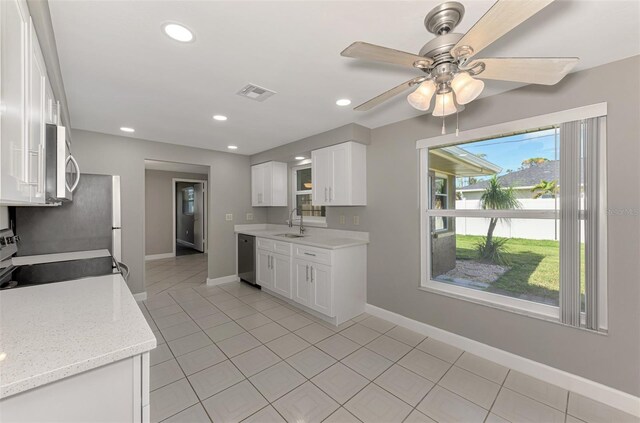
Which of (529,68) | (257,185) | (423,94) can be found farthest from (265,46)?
(257,185)

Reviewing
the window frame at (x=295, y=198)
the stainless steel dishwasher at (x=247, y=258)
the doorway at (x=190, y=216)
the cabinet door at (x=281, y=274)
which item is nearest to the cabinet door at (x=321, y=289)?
the cabinet door at (x=281, y=274)

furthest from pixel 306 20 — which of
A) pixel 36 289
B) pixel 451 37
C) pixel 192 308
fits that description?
pixel 192 308

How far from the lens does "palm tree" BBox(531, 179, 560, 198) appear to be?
203cm

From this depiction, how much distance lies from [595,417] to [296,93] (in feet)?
10.2

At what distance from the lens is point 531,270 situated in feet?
7.24

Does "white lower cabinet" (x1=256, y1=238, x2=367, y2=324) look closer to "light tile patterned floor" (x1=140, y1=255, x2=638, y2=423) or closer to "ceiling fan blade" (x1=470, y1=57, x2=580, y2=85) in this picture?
"light tile patterned floor" (x1=140, y1=255, x2=638, y2=423)

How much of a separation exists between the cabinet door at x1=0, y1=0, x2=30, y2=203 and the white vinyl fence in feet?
9.76

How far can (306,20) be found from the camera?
1.34m

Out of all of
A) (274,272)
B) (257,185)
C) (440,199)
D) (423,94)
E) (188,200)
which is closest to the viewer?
(423,94)

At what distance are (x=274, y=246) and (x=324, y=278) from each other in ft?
3.52

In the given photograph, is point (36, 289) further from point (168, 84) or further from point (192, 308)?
point (192, 308)

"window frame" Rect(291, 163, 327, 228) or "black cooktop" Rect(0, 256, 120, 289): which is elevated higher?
"window frame" Rect(291, 163, 327, 228)

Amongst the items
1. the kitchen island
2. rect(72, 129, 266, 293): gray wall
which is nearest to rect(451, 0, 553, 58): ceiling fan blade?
the kitchen island

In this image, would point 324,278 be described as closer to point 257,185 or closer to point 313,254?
point 313,254
